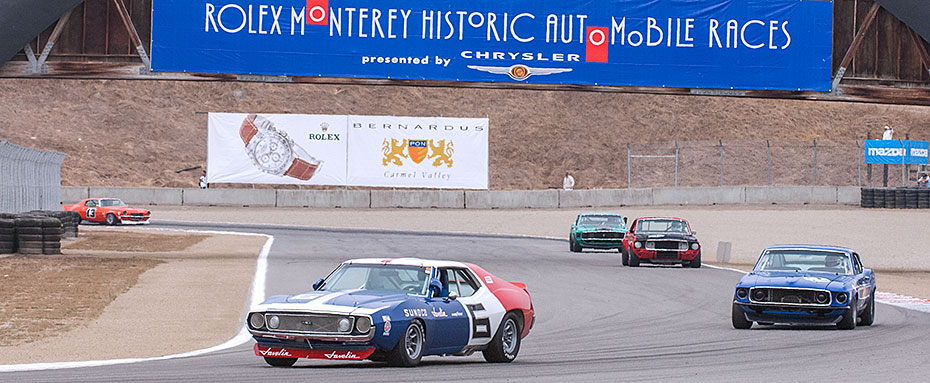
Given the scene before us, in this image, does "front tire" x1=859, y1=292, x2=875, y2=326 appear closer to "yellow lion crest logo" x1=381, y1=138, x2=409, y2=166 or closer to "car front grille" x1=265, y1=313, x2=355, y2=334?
"car front grille" x1=265, y1=313, x2=355, y2=334

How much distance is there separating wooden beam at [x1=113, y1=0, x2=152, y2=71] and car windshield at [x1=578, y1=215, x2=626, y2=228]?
43.7 feet

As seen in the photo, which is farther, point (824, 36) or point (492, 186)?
point (492, 186)

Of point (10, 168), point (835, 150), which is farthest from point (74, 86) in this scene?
point (10, 168)

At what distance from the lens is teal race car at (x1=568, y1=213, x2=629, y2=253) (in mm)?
33219

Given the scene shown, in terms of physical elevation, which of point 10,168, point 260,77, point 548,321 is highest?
point 260,77

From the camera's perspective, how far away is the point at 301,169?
5978 cm

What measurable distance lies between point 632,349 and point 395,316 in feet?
11.3

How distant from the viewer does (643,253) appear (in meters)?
27.0

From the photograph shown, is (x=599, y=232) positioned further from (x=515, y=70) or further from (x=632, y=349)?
(x=632, y=349)

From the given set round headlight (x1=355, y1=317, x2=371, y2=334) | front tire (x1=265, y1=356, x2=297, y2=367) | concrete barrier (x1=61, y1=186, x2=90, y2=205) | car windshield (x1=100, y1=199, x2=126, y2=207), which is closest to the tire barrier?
car windshield (x1=100, y1=199, x2=126, y2=207)

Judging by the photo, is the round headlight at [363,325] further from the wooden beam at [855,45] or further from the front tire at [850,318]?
the wooden beam at [855,45]

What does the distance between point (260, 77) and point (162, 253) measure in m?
6.82

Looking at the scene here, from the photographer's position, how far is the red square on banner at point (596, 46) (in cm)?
2661

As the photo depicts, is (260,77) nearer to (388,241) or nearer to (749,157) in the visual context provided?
(388,241)
